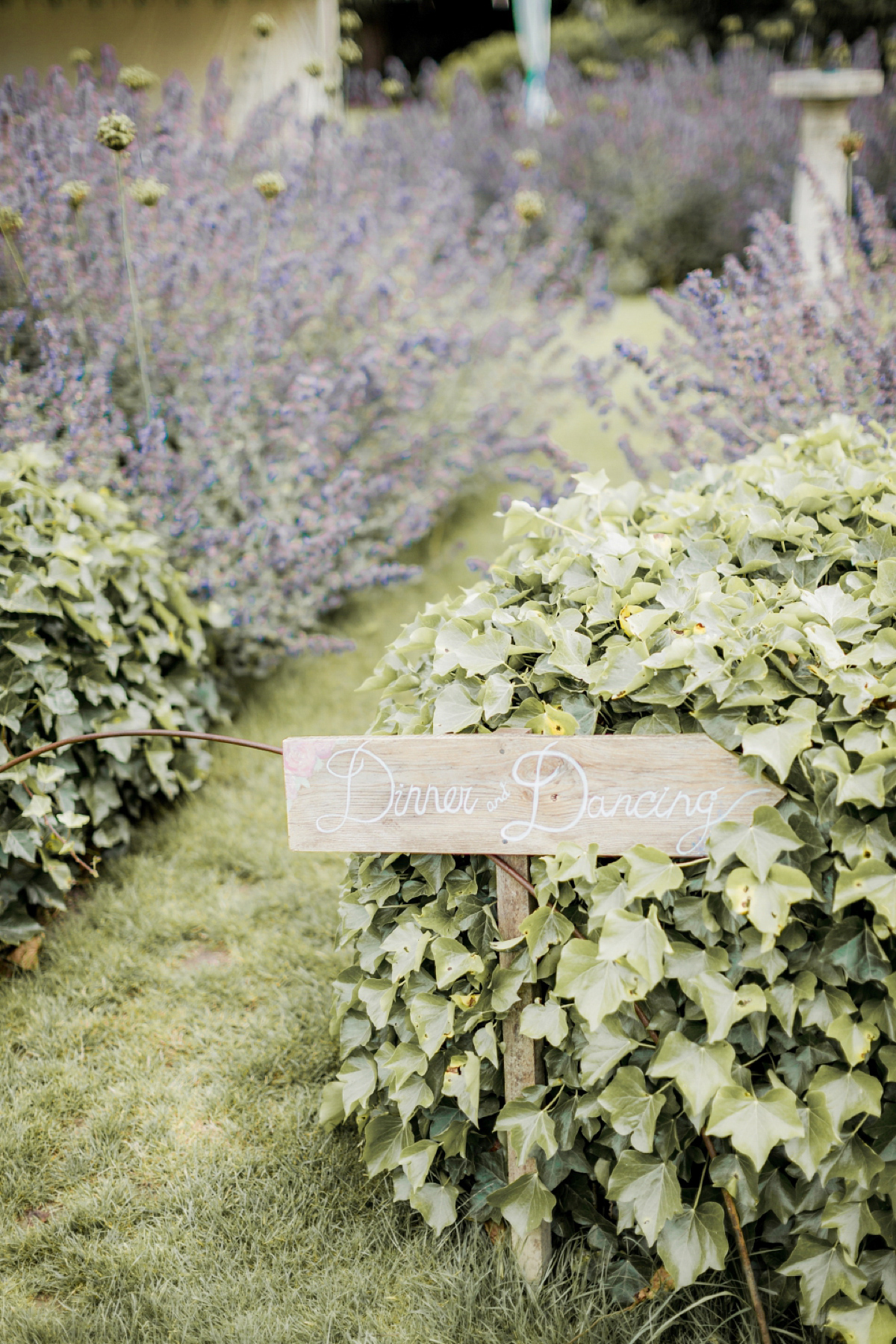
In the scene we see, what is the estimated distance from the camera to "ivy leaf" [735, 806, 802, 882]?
4.35ft

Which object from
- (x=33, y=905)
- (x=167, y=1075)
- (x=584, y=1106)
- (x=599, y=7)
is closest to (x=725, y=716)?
(x=584, y=1106)

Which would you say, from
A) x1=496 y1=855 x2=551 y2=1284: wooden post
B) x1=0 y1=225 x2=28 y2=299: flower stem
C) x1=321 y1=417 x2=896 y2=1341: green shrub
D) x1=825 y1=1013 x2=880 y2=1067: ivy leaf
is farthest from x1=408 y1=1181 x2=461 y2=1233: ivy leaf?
x1=0 y1=225 x2=28 y2=299: flower stem

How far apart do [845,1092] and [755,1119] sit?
14cm

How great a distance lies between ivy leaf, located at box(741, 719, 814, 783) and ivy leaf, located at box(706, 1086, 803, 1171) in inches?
16.5

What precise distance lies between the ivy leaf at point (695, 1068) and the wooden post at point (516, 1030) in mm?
232

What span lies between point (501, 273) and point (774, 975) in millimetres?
4306

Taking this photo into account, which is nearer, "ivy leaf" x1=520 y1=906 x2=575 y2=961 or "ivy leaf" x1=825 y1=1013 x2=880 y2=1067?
"ivy leaf" x1=825 y1=1013 x2=880 y2=1067

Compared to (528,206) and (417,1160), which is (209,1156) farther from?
(528,206)

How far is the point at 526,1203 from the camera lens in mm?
1518

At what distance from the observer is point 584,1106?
1.46m

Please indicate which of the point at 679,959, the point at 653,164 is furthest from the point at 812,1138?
the point at 653,164

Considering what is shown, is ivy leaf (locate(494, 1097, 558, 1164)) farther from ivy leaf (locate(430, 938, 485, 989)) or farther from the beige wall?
the beige wall

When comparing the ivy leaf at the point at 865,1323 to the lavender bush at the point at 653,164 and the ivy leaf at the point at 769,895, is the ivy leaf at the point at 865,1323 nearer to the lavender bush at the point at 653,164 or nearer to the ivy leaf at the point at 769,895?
the ivy leaf at the point at 769,895

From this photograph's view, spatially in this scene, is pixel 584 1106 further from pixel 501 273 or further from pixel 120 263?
pixel 501 273
